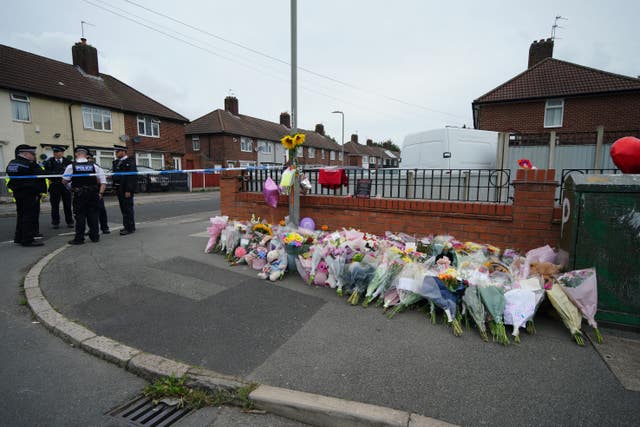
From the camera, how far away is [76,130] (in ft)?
67.8

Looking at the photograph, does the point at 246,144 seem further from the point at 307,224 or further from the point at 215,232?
the point at 307,224

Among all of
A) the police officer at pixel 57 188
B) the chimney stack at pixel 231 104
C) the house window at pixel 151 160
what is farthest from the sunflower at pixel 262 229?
the chimney stack at pixel 231 104

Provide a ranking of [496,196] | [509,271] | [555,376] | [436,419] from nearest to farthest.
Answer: [436,419] → [555,376] → [509,271] → [496,196]

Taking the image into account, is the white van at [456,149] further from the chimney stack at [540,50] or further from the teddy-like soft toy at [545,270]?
the chimney stack at [540,50]

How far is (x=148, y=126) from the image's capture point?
25.7 meters

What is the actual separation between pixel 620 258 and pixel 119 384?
4275 mm

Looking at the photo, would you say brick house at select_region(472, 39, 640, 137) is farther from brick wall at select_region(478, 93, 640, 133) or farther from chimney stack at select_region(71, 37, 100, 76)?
chimney stack at select_region(71, 37, 100, 76)

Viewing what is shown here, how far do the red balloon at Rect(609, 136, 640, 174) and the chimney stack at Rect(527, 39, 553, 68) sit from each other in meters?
23.3

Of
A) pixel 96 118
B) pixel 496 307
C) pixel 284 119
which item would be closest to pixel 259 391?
pixel 496 307

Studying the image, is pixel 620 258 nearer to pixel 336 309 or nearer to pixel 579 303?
pixel 579 303

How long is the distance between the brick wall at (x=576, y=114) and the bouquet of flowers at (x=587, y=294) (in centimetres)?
1968

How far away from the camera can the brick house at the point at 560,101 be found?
18000mm

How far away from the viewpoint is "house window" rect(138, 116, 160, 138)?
2500 centimetres

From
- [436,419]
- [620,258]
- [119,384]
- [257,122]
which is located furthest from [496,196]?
[257,122]
